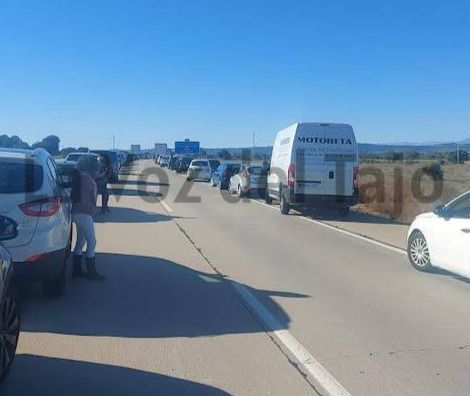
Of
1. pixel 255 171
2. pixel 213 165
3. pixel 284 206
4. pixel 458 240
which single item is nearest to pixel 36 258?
pixel 458 240

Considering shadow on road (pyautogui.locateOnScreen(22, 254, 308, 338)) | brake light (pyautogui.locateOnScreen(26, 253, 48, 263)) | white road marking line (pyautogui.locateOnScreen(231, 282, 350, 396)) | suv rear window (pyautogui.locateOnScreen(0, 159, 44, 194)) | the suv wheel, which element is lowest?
white road marking line (pyautogui.locateOnScreen(231, 282, 350, 396))

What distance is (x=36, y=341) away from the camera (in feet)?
19.2

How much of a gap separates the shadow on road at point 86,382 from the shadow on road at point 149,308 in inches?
37.0

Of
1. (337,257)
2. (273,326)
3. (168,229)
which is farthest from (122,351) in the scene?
(168,229)

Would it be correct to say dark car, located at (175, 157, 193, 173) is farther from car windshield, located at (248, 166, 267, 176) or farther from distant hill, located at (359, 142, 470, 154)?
car windshield, located at (248, 166, 267, 176)

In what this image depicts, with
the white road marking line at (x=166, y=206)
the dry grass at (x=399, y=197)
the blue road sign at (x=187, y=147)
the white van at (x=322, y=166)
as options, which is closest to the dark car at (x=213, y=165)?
the dry grass at (x=399, y=197)

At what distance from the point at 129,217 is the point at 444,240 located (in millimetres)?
10390

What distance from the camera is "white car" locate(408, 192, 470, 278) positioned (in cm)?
850

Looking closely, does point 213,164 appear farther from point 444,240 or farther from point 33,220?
point 33,220

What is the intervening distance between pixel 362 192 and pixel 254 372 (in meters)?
21.8

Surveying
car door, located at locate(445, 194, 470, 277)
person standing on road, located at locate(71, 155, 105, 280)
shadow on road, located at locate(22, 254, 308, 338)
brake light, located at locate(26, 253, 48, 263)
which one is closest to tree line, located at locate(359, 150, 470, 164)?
car door, located at locate(445, 194, 470, 277)

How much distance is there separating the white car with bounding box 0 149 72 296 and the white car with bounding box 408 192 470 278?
5.12 metres

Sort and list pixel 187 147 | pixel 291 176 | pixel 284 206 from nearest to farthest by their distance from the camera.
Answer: pixel 291 176 < pixel 284 206 < pixel 187 147

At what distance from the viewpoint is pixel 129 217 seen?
17.5 m
